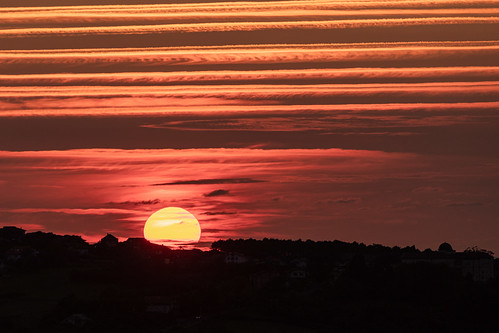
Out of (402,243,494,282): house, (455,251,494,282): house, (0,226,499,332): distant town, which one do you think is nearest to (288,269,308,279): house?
(0,226,499,332): distant town

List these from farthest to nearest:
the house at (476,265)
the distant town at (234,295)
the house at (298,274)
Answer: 1. the house at (476,265)
2. the house at (298,274)
3. the distant town at (234,295)

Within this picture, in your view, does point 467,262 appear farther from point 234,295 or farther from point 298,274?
point 234,295

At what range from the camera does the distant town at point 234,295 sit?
13088 centimetres

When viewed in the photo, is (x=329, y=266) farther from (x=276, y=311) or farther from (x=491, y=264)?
(x=276, y=311)

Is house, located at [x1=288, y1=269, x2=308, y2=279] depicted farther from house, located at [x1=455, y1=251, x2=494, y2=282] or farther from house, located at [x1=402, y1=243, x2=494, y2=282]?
house, located at [x1=455, y1=251, x2=494, y2=282]

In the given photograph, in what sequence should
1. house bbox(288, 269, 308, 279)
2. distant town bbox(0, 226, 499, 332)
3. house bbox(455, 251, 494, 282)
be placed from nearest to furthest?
distant town bbox(0, 226, 499, 332), house bbox(288, 269, 308, 279), house bbox(455, 251, 494, 282)

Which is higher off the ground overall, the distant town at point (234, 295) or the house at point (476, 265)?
the house at point (476, 265)

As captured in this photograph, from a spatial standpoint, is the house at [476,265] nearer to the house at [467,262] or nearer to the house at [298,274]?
the house at [467,262]

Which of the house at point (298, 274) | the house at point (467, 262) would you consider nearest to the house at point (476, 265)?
the house at point (467, 262)

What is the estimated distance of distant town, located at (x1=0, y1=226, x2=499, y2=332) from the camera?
13088 cm

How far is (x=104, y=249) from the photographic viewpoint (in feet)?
653

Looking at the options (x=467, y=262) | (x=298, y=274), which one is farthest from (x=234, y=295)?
(x=467, y=262)

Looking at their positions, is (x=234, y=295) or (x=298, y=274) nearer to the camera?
(x=234, y=295)

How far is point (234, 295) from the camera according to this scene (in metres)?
149
